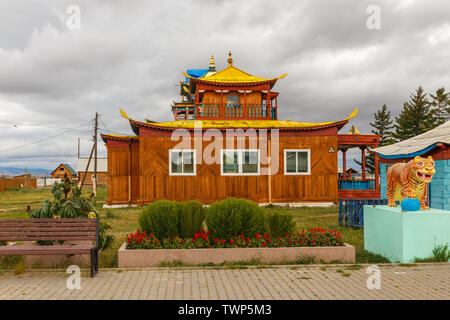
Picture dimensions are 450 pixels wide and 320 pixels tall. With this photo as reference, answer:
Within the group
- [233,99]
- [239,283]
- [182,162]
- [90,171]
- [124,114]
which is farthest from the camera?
[90,171]

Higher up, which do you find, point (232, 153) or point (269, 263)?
point (232, 153)

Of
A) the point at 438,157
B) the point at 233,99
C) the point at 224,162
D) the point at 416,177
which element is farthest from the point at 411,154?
the point at 233,99

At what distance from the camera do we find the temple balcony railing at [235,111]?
71.8 feet

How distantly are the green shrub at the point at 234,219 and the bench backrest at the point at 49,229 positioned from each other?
249 centimetres

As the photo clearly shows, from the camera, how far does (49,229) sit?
6383 mm

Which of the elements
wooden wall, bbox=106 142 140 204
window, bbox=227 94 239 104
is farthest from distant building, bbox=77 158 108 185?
window, bbox=227 94 239 104

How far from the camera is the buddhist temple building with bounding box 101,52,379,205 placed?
60.2 feet

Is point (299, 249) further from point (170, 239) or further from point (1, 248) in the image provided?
point (1, 248)

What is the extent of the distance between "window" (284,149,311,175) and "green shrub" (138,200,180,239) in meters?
12.2

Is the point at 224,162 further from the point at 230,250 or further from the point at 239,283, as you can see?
the point at 239,283

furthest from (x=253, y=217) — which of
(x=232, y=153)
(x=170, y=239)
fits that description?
(x=232, y=153)

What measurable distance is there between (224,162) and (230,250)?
11959mm
